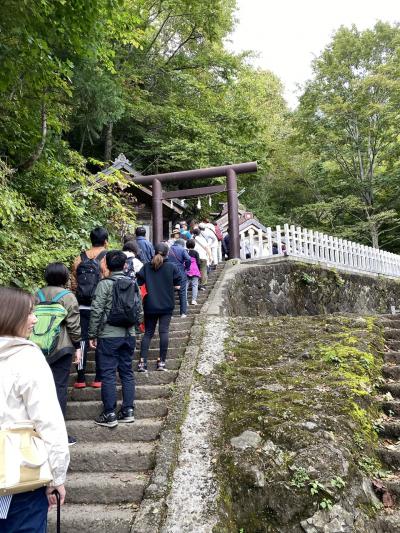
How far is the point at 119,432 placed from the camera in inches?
150

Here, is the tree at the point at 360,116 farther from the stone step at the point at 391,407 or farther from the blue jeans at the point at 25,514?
the blue jeans at the point at 25,514

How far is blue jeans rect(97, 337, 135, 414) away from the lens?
12.5 feet

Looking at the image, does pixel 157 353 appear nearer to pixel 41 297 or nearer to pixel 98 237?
pixel 98 237

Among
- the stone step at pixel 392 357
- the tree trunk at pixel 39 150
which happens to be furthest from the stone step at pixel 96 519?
the tree trunk at pixel 39 150

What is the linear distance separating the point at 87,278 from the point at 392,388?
11.5ft

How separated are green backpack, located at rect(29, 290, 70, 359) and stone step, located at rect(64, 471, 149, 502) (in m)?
1.05

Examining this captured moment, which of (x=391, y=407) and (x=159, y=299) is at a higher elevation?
(x=159, y=299)

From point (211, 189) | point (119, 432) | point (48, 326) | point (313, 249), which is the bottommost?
point (119, 432)

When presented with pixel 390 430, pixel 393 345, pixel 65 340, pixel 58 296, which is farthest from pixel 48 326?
pixel 393 345

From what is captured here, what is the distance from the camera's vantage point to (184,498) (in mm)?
2875

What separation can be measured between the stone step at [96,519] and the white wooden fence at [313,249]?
28.5 feet

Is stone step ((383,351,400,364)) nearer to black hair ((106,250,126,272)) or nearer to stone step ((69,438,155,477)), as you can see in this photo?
stone step ((69,438,155,477))

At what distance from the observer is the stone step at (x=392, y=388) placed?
4035mm

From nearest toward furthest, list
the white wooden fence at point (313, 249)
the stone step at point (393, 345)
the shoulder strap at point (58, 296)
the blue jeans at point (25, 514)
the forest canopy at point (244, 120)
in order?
the blue jeans at point (25, 514) → the shoulder strap at point (58, 296) → the stone step at point (393, 345) → the white wooden fence at point (313, 249) → the forest canopy at point (244, 120)
